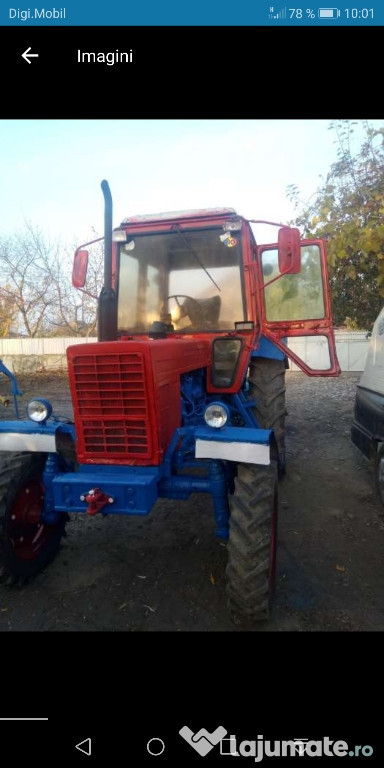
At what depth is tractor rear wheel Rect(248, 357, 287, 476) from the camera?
4691 mm

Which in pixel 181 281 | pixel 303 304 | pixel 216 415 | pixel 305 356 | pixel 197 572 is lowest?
pixel 197 572

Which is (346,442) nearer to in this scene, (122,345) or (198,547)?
(198,547)

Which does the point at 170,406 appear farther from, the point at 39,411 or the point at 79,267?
the point at 79,267

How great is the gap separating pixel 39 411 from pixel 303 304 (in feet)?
10.3

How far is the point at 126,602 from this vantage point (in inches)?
115

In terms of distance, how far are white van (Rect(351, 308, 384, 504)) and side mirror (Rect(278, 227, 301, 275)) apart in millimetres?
1988

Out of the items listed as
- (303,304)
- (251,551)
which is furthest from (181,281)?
(251,551)

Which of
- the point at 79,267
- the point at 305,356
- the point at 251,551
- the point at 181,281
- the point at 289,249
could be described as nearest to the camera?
the point at 251,551

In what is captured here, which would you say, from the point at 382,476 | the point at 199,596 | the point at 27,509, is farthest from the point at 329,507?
the point at 27,509

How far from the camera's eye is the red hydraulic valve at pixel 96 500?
8.64ft

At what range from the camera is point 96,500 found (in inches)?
104

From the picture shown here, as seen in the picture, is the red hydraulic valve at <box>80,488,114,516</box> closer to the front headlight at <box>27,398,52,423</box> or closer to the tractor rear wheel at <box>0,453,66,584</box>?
the tractor rear wheel at <box>0,453,66,584</box>

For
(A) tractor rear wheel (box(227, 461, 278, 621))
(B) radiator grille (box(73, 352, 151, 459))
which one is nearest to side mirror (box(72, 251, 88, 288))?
(B) radiator grille (box(73, 352, 151, 459))

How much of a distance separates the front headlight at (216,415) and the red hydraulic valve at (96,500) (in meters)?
0.81
